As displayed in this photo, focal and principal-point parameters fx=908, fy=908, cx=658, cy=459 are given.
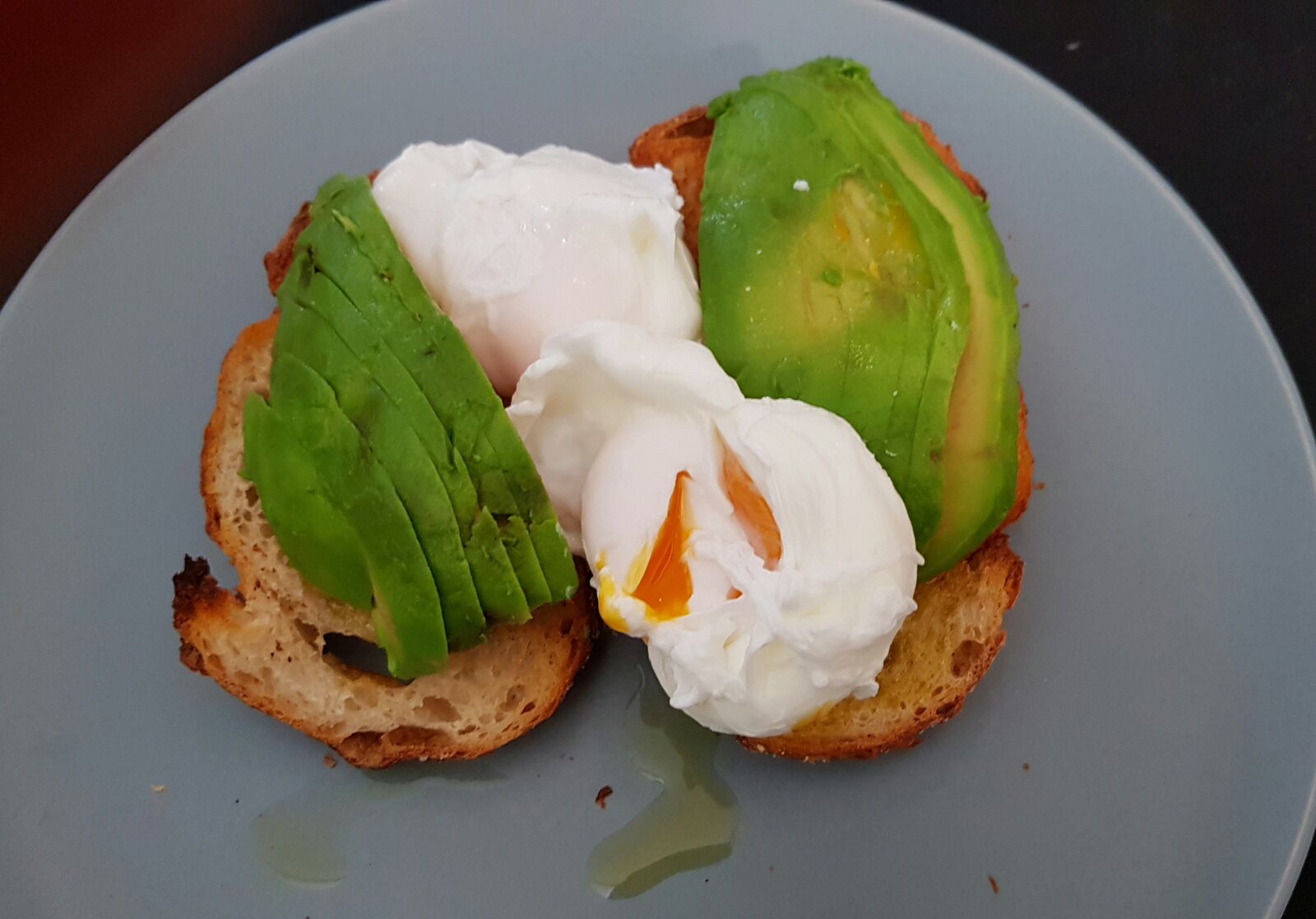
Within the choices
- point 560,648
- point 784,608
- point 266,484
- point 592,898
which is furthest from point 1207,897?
point 266,484

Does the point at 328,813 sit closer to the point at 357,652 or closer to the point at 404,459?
the point at 357,652

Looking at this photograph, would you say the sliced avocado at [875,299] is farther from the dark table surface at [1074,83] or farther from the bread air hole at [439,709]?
the dark table surface at [1074,83]

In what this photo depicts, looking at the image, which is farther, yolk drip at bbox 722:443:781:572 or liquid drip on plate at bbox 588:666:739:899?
liquid drip on plate at bbox 588:666:739:899

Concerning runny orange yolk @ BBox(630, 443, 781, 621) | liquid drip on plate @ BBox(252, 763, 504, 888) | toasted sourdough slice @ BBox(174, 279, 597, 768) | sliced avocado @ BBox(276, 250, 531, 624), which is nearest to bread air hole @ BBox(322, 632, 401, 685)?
toasted sourdough slice @ BBox(174, 279, 597, 768)

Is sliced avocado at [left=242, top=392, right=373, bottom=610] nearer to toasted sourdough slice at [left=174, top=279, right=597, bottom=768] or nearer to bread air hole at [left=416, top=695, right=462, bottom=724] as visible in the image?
toasted sourdough slice at [left=174, top=279, right=597, bottom=768]

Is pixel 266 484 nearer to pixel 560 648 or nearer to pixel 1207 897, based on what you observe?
pixel 560 648

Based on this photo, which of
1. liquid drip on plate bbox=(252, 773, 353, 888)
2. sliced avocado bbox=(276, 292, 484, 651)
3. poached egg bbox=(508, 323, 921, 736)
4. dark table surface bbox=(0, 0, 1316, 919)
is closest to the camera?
poached egg bbox=(508, 323, 921, 736)
